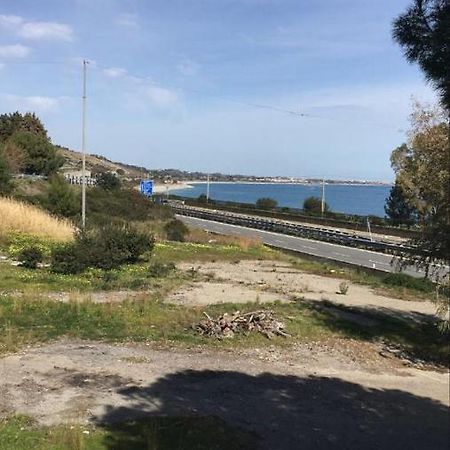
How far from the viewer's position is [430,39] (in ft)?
20.4

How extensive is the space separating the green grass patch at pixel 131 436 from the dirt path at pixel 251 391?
0.91ft

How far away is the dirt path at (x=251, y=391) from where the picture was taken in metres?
8.26

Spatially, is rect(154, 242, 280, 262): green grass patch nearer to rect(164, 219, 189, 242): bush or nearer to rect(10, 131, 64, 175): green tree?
rect(164, 219, 189, 242): bush

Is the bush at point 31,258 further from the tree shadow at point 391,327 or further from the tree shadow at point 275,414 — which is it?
the tree shadow at point 275,414

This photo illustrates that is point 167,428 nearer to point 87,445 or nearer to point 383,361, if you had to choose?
point 87,445

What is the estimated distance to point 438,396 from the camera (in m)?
10.6

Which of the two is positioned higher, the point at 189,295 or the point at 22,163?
the point at 22,163

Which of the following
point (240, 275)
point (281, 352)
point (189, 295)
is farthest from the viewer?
point (240, 275)

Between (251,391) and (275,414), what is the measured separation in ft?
3.24

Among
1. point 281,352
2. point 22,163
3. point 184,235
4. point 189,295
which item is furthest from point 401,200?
point 281,352

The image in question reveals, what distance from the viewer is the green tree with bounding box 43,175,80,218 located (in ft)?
141

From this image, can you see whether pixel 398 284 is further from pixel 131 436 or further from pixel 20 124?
pixel 20 124

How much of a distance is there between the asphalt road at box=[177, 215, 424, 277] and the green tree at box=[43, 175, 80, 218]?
565 inches

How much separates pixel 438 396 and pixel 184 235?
3392cm
